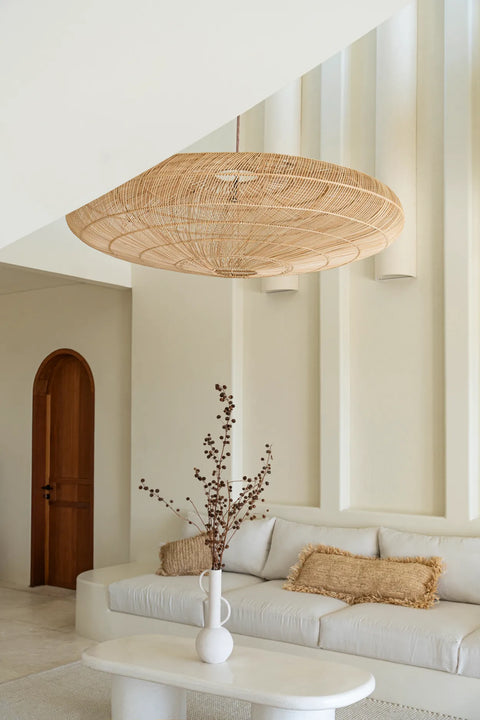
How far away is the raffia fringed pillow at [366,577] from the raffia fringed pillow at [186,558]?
63 centimetres

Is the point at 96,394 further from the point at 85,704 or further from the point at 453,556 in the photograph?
the point at 453,556

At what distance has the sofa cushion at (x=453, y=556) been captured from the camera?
13.4 ft

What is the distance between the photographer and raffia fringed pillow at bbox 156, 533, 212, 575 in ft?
16.0

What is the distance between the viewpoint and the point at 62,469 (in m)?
6.82

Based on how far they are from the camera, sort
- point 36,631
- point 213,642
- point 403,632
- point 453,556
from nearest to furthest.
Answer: point 213,642 → point 403,632 → point 453,556 → point 36,631

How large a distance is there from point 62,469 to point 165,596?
8.38 feet

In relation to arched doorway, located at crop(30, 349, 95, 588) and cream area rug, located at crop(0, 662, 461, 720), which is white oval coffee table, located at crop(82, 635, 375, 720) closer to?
cream area rug, located at crop(0, 662, 461, 720)

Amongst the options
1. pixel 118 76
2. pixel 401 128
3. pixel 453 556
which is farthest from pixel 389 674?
pixel 118 76

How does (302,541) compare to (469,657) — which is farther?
(302,541)

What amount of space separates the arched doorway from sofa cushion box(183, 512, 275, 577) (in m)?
1.93

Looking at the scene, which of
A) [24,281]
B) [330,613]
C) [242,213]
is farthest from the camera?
[24,281]

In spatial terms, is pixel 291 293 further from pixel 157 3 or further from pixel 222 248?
pixel 157 3

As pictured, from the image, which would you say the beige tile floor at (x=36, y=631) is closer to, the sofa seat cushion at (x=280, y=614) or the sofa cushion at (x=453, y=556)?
the sofa seat cushion at (x=280, y=614)

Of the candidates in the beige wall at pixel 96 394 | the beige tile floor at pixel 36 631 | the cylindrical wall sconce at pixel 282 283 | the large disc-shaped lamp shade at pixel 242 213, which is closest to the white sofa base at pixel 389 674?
the beige tile floor at pixel 36 631
